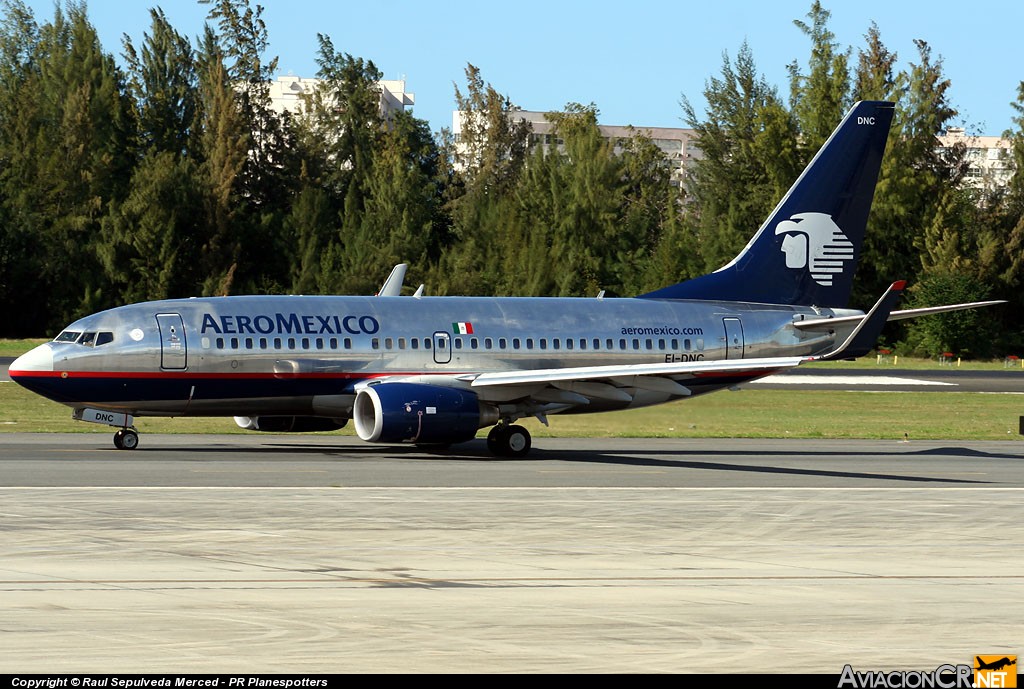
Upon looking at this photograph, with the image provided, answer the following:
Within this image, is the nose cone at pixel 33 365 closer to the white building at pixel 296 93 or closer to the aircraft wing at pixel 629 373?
A: the aircraft wing at pixel 629 373

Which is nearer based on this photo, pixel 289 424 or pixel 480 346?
pixel 289 424

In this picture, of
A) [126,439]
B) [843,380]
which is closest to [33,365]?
[126,439]

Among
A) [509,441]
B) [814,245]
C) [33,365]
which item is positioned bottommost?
[509,441]

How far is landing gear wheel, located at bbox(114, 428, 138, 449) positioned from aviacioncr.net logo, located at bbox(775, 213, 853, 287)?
60.7 ft

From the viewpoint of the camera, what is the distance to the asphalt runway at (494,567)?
1202 cm

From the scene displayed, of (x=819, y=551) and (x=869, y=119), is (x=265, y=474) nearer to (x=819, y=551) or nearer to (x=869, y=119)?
(x=819, y=551)

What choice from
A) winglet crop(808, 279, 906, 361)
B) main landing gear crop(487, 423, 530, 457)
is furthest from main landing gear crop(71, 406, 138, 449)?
winglet crop(808, 279, 906, 361)

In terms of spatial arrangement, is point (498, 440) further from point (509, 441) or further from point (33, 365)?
point (33, 365)

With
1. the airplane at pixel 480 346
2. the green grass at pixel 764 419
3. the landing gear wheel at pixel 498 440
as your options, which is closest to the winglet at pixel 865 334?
the airplane at pixel 480 346

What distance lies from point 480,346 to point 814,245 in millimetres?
10672

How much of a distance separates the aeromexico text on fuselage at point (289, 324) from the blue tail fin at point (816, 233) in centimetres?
908

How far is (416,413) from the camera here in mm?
32281

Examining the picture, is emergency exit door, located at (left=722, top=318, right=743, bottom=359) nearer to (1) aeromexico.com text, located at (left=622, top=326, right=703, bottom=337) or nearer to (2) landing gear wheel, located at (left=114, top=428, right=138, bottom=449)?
(1) aeromexico.com text, located at (left=622, top=326, right=703, bottom=337)

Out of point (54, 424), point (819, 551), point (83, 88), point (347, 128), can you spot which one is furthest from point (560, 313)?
point (347, 128)
